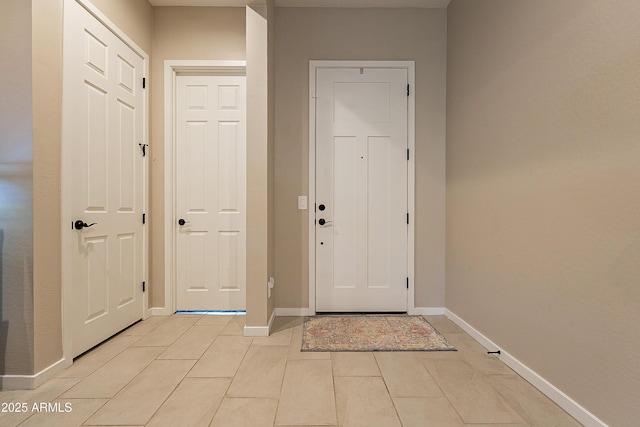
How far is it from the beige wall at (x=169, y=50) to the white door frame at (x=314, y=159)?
83 centimetres

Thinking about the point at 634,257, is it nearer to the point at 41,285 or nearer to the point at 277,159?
the point at 277,159

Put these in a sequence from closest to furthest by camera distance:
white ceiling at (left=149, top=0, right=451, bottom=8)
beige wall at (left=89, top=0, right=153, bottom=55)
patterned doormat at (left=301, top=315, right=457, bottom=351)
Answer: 1. patterned doormat at (left=301, top=315, right=457, bottom=351)
2. beige wall at (left=89, top=0, right=153, bottom=55)
3. white ceiling at (left=149, top=0, right=451, bottom=8)

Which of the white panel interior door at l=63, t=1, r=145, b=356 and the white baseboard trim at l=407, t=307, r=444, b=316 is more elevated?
the white panel interior door at l=63, t=1, r=145, b=356

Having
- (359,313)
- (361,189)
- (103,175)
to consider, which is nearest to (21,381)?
(103,175)

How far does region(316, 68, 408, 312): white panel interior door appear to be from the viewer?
3.15 metres

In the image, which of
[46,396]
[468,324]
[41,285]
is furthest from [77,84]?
[468,324]

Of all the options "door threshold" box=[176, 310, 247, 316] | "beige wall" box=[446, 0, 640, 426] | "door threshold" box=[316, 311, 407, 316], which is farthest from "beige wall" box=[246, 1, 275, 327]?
"beige wall" box=[446, 0, 640, 426]

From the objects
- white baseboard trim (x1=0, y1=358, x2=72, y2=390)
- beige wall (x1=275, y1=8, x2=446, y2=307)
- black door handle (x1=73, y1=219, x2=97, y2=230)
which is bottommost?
white baseboard trim (x1=0, y1=358, x2=72, y2=390)

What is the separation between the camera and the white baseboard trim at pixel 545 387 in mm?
1535

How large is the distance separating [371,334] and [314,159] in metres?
1.71

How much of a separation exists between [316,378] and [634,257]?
1735 mm

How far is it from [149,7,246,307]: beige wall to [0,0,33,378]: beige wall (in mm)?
1253

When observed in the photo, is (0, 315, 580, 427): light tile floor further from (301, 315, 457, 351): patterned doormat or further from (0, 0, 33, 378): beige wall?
(0, 0, 33, 378): beige wall

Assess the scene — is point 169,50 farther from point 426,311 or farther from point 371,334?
point 426,311
